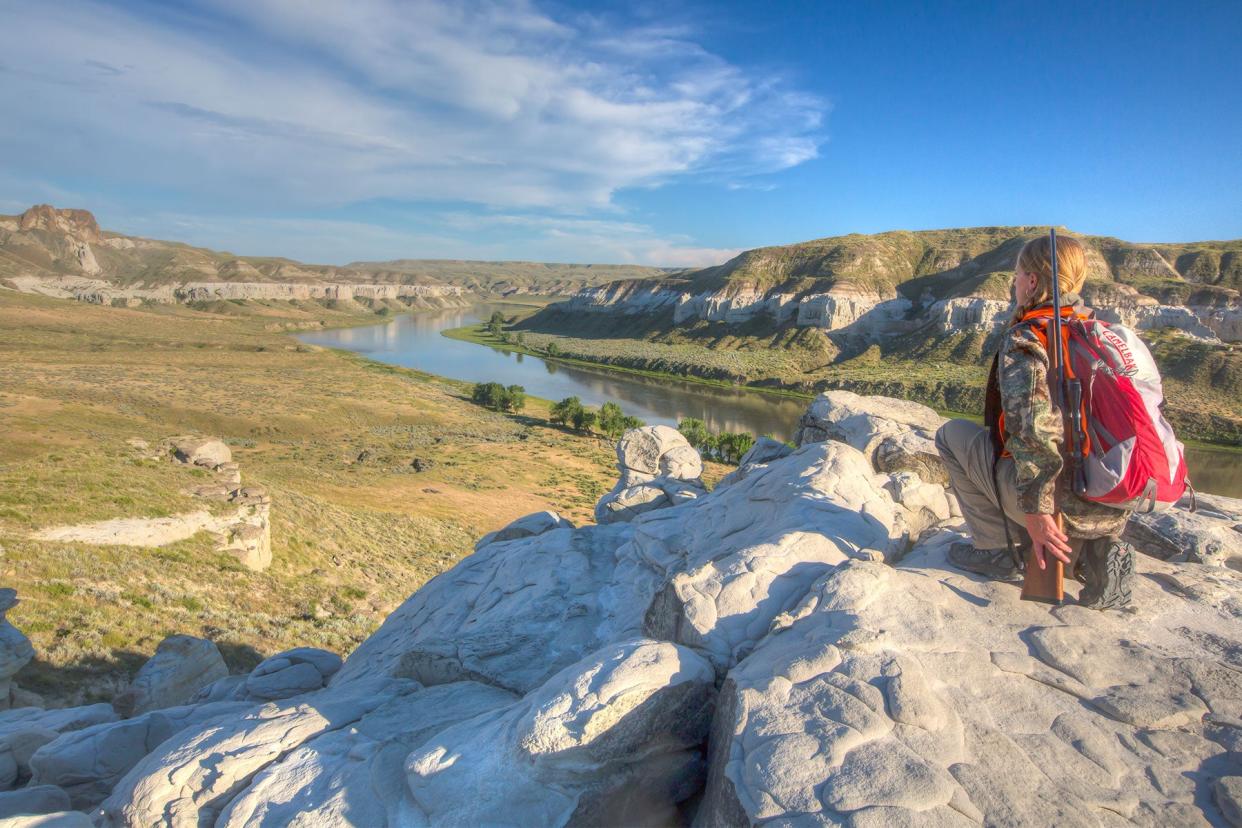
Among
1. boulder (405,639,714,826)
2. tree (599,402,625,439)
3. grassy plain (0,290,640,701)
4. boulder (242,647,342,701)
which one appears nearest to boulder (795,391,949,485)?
boulder (405,639,714,826)

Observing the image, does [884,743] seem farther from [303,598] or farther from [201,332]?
[201,332]

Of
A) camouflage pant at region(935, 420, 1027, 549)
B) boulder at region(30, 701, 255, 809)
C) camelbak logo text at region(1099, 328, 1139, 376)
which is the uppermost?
camelbak logo text at region(1099, 328, 1139, 376)

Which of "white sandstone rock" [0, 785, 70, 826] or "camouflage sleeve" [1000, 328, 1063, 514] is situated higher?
"camouflage sleeve" [1000, 328, 1063, 514]

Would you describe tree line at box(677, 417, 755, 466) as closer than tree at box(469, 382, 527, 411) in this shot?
Yes

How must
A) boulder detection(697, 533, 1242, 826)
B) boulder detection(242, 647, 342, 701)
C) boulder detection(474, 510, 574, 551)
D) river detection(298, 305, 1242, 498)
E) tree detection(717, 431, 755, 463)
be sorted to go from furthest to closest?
river detection(298, 305, 1242, 498)
tree detection(717, 431, 755, 463)
boulder detection(474, 510, 574, 551)
boulder detection(242, 647, 342, 701)
boulder detection(697, 533, 1242, 826)

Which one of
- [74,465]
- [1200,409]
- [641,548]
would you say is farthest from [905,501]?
[1200,409]

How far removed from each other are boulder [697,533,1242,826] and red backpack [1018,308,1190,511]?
45.7 inches

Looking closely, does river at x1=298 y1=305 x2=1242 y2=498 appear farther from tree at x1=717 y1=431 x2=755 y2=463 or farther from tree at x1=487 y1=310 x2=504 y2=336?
tree at x1=487 y1=310 x2=504 y2=336

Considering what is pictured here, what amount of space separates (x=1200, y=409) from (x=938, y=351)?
37440mm

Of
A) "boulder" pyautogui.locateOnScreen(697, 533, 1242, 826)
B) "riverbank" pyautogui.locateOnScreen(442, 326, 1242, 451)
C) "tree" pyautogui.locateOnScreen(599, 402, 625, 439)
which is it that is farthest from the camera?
"riverbank" pyautogui.locateOnScreen(442, 326, 1242, 451)

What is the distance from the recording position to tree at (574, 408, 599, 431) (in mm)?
65250

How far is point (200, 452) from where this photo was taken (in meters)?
27.5

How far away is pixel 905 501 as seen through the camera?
8117 millimetres

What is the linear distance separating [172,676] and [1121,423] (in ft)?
44.2
